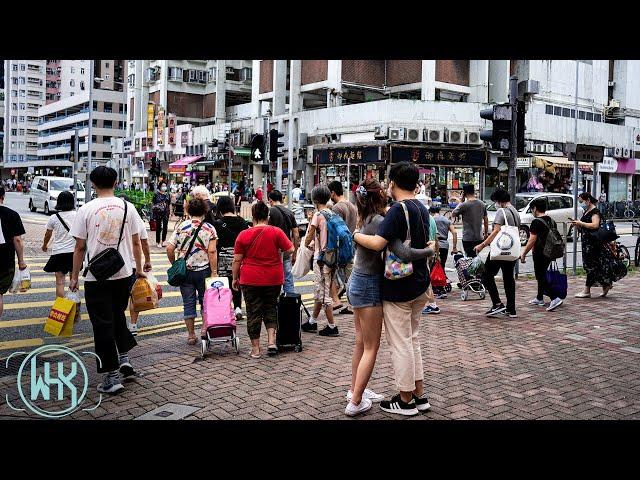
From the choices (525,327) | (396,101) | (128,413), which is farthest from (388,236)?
(396,101)

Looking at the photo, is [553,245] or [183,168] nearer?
[553,245]

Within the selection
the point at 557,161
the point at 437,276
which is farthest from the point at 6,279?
the point at 557,161

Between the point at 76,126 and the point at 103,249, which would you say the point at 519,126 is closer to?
the point at 103,249

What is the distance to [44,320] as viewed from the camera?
28.9ft

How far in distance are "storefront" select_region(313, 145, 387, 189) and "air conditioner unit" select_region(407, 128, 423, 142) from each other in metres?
1.44

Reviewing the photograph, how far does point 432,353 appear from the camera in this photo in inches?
280

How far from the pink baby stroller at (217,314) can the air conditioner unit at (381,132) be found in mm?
27551

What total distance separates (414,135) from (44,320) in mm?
27186

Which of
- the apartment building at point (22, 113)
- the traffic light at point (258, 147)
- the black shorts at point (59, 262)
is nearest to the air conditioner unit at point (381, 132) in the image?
the traffic light at point (258, 147)

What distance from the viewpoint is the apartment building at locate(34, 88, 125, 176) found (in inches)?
3588

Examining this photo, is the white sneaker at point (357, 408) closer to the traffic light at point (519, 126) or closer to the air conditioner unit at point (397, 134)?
the traffic light at point (519, 126)

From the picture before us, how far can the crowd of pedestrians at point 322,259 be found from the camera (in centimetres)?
494

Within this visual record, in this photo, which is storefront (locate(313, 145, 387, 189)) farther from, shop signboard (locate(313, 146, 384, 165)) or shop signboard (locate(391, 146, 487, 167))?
shop signboard (locate(391, 146, 487, 167))

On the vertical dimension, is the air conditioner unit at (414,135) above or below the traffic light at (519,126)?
above
